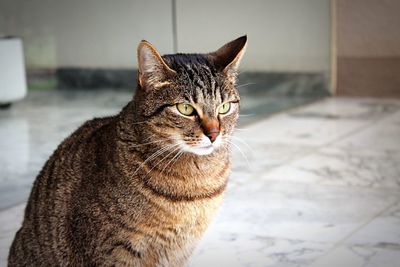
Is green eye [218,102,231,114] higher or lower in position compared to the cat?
higher

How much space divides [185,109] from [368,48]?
350cm

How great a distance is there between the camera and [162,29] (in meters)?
3.74

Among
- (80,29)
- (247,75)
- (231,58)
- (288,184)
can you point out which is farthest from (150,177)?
(247,75)

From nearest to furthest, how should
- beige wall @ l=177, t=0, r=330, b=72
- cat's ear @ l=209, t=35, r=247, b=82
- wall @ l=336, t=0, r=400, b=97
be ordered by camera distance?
1. cat's ear @ l=209, t=35, r=247, b=82
2. beige wall @ l=177, t=0, r=330, b=72
3. wall @ l=336, t=0, r=400, b=97

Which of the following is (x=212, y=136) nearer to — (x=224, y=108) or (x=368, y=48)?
(x=224, y=108)

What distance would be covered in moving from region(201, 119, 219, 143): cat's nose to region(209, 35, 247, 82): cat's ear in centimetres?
17

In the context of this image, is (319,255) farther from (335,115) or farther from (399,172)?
(335,115)

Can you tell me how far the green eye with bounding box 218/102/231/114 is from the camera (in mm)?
1922

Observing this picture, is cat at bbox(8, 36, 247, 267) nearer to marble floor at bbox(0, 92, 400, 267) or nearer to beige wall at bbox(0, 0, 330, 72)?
marble floor at bbox(0, 92, 400, 267)

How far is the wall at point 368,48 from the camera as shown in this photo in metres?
5.03

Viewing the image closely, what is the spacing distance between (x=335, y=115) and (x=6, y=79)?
225cm

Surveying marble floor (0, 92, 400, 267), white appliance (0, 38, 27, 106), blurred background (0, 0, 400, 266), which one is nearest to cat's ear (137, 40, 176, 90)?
marble floor (0, 92, 400, 267)

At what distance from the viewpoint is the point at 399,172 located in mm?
3330

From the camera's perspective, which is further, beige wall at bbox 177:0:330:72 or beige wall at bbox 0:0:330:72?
beige wall at bbox 177:0:330:72
